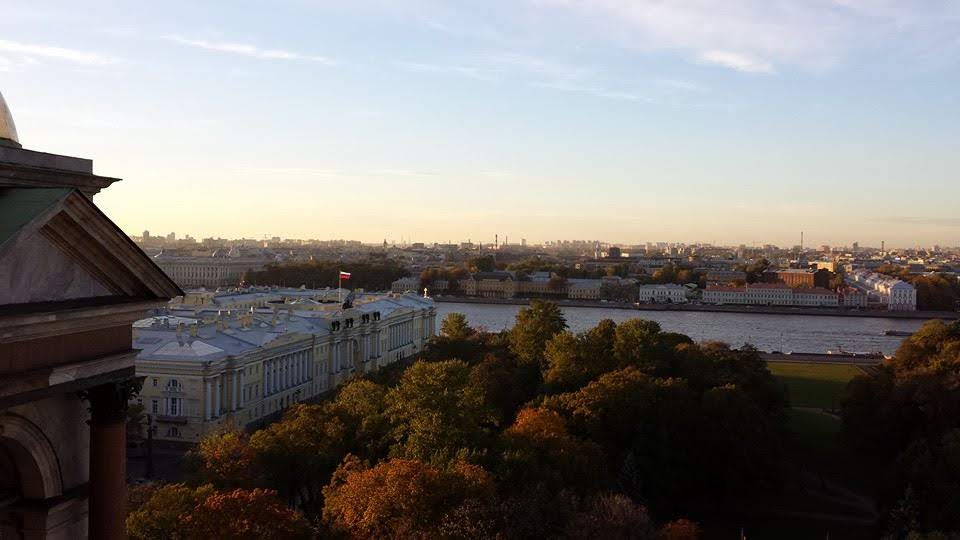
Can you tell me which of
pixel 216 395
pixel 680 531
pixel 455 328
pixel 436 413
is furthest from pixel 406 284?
pixel 680 531

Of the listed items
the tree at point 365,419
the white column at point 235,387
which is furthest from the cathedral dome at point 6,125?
the white column at point 235,387

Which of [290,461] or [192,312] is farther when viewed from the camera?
[192,312]

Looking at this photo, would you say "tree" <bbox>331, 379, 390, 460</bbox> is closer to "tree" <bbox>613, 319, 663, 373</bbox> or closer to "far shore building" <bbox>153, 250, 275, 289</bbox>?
"tree" <bbox>613, 319, 663, 373</bbox>

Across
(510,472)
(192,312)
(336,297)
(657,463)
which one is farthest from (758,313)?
(510,472)

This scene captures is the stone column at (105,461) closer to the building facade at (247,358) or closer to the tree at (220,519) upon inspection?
the tree at (220,519)

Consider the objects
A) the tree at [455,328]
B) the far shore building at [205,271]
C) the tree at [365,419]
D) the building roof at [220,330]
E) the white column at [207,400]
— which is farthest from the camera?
the far shore building at [205,271]

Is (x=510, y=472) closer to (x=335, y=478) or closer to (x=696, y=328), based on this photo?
(x=335, y=478)
